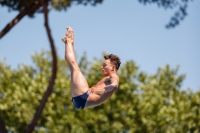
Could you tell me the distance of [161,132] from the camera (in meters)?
20.8

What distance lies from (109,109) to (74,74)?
Result: 16075mm

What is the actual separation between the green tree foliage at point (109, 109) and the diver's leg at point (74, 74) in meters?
15.5

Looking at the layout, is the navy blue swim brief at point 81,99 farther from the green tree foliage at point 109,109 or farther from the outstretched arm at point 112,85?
the green tree foliage at point 109,109

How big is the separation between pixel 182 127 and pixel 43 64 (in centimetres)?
1133

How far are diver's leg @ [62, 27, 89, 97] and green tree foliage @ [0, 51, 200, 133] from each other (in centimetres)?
1548

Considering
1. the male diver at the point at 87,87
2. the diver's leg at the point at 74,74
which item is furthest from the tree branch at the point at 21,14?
the male diver at the point at 87,87

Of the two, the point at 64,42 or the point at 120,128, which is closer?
the point at 64,42

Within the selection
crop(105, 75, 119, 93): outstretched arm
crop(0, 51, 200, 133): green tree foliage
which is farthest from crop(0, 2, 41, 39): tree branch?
crop(105, 75, 119, 93): outstretched arm

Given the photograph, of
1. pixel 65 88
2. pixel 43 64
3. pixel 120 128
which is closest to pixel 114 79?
pixel 120 128

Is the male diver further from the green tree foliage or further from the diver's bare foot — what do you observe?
the green tree foliage

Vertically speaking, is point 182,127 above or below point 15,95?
below

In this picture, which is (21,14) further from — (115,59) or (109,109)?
(115,59)

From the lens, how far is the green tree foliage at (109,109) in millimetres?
20984

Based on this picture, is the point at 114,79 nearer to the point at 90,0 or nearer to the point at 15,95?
the point at 90,0
